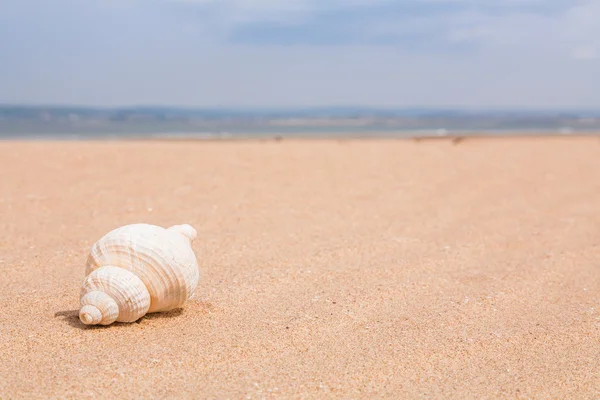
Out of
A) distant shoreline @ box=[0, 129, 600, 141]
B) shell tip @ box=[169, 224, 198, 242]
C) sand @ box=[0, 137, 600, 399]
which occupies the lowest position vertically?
sand @ box=[0, 137, 600, 399]

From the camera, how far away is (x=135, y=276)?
109 inches

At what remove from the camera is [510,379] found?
8.18 feet

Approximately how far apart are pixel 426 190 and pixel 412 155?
7.41ft

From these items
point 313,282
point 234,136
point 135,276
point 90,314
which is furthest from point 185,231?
point 234,136

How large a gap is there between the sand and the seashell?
0.10m

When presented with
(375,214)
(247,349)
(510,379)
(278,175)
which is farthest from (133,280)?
(278,175)

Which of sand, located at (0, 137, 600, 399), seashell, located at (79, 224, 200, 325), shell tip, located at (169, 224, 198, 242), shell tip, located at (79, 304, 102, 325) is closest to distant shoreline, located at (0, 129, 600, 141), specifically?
sand, located at (0, 137, 600, 399)

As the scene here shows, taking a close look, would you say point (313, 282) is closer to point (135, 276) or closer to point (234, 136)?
point (135, 276)

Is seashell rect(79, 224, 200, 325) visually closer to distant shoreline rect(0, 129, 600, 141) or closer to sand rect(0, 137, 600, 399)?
sand rect(0, 137, 600, 399)

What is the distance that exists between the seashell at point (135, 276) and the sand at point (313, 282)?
4.0 inches

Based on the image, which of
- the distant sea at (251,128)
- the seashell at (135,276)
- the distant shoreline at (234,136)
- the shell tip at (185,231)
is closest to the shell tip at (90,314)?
the seashell at (135,276)

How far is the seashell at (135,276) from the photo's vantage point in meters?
2.72

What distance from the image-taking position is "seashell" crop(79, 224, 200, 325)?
2.72 metres

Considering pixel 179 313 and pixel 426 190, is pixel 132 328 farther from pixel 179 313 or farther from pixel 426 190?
pixel 426 190
